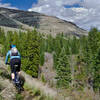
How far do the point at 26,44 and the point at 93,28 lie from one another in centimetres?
3216

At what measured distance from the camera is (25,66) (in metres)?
31.9

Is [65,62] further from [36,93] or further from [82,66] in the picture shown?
[36,93]

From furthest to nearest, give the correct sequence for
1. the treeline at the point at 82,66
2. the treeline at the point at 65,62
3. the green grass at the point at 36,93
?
the treeline at the point at 82,66, the treeline at the point at 65,62, the green grass at the point at 36,93

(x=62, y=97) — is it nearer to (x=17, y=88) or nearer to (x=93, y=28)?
(x=17, y=88)

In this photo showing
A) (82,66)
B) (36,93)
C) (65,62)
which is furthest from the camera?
(82,66)

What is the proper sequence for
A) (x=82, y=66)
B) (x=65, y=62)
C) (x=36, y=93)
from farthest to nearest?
(x=82, y=66)
(x=65, y=62)
(x=36, y=93)

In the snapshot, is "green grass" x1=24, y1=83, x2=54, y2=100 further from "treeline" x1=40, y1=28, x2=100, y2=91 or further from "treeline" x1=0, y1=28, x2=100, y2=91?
"treeline" x1=40, y1=28, x2=100, y2=91

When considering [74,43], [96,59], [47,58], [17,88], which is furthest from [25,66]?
[74,43]

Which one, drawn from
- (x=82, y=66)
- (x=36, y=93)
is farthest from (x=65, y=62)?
(x=36, y=93)

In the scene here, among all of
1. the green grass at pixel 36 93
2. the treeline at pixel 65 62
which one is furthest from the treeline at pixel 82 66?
the green grass at pixel 36 93

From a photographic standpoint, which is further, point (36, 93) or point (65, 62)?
point (65, 62)

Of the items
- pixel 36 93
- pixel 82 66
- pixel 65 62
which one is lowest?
pixel 82 66

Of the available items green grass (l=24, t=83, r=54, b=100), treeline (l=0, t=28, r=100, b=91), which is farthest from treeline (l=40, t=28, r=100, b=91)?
green grass (l=24, t=83, r=54, b=100)

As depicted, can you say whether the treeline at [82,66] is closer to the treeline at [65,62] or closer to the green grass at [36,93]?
the treeline at [65,62]
